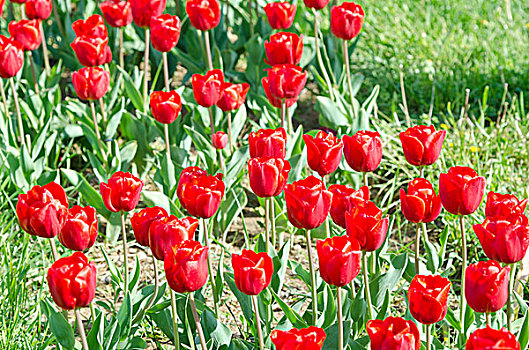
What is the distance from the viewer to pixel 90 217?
5.34 ft

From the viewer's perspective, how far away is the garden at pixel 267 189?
1462 mm

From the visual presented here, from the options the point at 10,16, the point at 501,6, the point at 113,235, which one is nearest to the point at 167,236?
the point at 113,235

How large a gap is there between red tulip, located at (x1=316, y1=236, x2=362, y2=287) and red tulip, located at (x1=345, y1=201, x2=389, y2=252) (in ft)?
0.39

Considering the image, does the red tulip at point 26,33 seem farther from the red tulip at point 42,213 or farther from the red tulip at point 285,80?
the red tulip at point 42,213

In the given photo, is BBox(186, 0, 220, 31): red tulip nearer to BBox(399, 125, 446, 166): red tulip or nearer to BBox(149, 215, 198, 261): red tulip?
BBox(399, 125, 446, 166): red tulip

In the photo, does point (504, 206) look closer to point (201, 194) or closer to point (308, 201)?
point (308, 201)

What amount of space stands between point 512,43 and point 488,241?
117 inches

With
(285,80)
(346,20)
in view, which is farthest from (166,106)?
(346,20)

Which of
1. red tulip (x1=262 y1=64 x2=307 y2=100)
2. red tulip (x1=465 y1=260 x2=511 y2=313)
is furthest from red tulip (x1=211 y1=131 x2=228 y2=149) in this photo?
red tulip (x1=465 y1=260 x2=511 y2=313)

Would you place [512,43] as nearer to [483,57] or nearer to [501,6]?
[483,57]

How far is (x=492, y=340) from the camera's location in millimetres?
1132

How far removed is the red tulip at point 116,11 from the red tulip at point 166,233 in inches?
64.1

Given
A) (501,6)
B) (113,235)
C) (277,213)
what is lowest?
(113,235)

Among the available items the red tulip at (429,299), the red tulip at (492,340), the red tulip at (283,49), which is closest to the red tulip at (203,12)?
the red tulip at (283,49)
